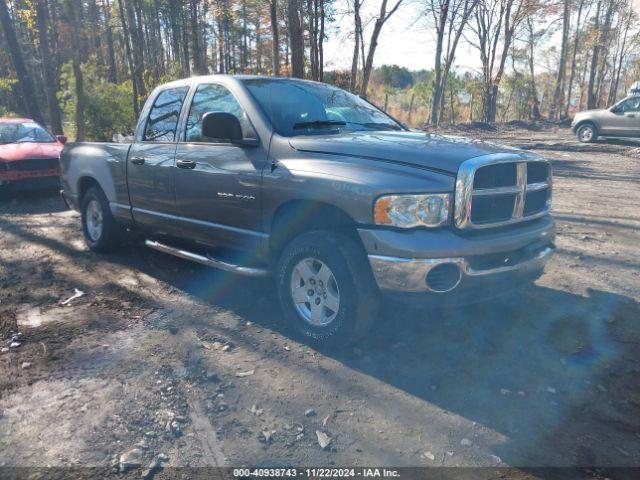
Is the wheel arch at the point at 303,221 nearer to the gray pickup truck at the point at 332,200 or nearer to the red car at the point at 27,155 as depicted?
the gray pickup truck at the point at 332,200

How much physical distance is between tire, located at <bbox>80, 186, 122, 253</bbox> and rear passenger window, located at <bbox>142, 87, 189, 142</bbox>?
1.16m

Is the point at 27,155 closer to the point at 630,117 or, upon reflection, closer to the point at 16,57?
the point at 16,57

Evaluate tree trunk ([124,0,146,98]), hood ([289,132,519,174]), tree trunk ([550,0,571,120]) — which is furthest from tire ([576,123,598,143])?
hood ([289,132,519,174])

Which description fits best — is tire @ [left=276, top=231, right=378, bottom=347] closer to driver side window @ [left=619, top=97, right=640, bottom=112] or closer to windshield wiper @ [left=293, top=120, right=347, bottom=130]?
windshield wiper @ [left=293, top=120, right=347, bottom=130]

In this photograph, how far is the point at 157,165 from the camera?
488cm

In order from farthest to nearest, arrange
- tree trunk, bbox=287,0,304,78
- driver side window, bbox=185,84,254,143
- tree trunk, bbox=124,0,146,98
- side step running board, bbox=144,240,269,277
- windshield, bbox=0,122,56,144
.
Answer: tree trunk, bbox=124,0,146,98
tree trunk, bbox=287,0,304,78
windshield, bbox=0,122,56,144
driver side window, bbox=185,84,254,143
side step running board, bbox=144,240,269,277

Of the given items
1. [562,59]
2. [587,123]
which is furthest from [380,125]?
[562,59]

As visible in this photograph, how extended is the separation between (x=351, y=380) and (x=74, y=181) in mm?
4691

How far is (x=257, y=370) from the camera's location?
342 centimetres

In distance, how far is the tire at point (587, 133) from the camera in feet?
62.0

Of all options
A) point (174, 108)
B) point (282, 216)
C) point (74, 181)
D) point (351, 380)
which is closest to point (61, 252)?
point (74, 181)

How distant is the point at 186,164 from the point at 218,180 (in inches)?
18.3

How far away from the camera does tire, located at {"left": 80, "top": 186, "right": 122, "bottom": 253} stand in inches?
232

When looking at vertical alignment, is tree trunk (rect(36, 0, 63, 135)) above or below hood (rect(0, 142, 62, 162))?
above
